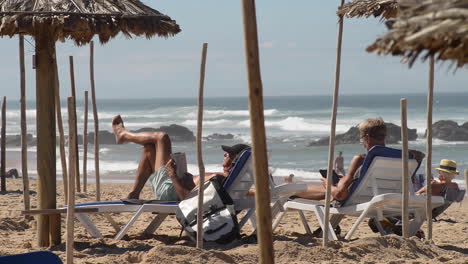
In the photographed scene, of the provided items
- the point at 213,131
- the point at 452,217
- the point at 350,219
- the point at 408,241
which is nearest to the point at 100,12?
the point at 408,241

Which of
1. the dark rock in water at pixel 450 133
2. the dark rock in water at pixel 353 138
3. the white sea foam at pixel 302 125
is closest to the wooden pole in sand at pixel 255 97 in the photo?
the dark rock in water at pixel 353 138

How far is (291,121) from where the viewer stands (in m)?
43.3

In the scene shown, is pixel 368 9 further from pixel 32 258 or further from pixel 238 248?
pixel 32 258

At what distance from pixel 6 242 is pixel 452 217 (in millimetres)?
5574

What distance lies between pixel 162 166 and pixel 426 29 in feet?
14.4

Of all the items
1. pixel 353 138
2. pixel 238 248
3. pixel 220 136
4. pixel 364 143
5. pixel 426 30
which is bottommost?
pixel 220 136

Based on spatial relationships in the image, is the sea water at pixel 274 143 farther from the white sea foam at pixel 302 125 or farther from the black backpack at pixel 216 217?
the black backpack at pixel 216 217

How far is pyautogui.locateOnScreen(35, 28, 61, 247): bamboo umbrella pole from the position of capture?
24.1ft

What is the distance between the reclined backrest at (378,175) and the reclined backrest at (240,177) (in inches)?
34.6

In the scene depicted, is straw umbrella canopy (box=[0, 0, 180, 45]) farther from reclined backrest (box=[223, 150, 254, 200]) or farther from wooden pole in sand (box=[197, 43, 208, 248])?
reclined backrest (box=[223, 150, 254, 200])

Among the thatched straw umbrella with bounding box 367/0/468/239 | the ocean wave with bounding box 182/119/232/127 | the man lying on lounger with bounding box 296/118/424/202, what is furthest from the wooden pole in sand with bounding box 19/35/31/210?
the ocean wave with bounding box 182/119/232/127

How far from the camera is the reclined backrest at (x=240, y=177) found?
7574mm

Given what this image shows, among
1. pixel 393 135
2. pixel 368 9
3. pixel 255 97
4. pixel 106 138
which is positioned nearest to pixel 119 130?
pixel 368 9

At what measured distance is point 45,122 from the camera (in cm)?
738
